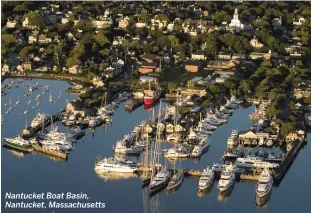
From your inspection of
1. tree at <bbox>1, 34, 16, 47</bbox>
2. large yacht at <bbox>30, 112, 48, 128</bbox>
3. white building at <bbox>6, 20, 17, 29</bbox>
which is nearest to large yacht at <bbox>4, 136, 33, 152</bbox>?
large yacht at <bbox>30, 112, 48, 128</bbox>

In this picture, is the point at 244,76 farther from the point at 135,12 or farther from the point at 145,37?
the point at 135,12

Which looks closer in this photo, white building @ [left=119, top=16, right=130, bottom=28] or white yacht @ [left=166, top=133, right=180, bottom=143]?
white yacht @ [left=166, top=133, right=180, bottom=143]

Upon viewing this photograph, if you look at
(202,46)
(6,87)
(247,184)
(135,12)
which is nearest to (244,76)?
(202,46)

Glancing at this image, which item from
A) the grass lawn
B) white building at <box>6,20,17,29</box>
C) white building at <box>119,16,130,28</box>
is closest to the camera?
the grass lawn

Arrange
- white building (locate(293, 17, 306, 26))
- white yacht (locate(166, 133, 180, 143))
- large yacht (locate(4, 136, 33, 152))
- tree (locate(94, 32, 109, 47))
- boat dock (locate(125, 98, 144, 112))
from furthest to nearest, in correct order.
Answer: white building (locate(293, 17, 306, 26)) < tree (locate(94, 32, 109, 47)) < boat dock (locate(125, 98, 144, 112)) < white yacht (locate(166, 133, 180, 143)) < large yacht (locate(4, 136, 33, 152))

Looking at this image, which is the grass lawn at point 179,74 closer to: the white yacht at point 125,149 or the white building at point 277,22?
the white yacht at point 125,149

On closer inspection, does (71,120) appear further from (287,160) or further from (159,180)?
(287,160)

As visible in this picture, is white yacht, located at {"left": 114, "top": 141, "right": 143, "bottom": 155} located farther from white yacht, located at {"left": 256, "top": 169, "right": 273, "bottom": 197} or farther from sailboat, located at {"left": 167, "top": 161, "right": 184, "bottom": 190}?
white yacht, located at {"left": 256, "top": 169, "right": 273, "bottom": 197}
